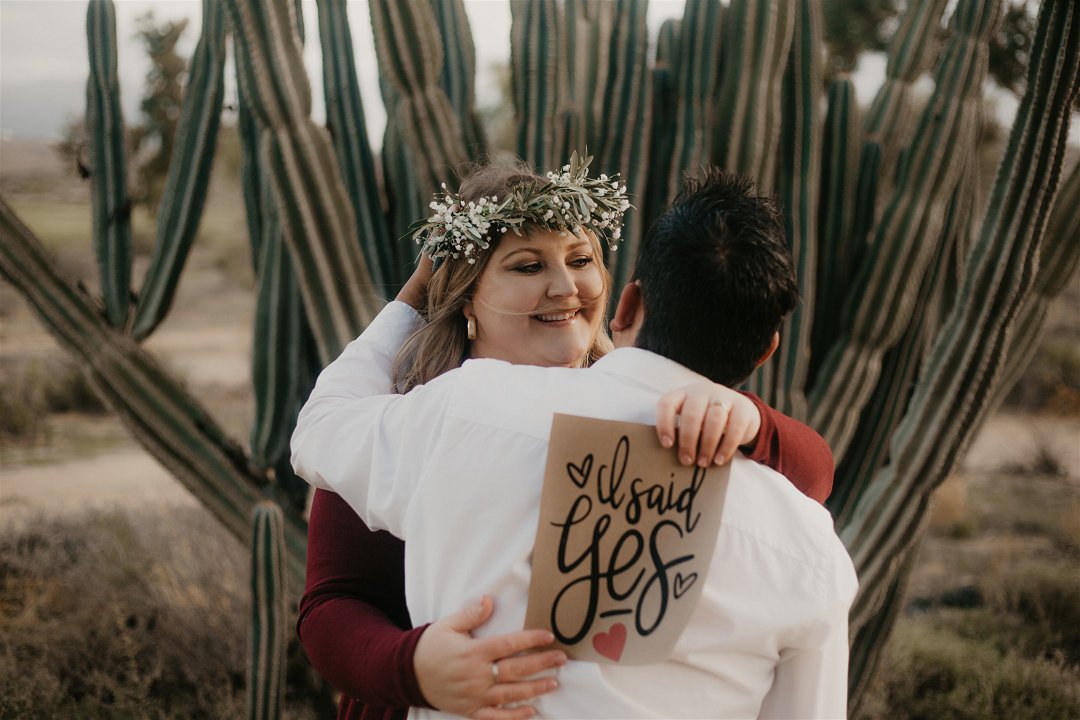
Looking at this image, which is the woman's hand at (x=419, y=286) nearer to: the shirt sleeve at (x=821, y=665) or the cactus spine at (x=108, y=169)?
the shirt sleeve at (x=821, y=665)

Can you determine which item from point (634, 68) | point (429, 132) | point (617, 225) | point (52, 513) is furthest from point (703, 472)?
point (52, 513)

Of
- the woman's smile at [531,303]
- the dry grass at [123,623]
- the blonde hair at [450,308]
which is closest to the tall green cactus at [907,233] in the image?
the blonde hair at [450,308]

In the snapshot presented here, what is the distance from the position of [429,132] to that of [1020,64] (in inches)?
376

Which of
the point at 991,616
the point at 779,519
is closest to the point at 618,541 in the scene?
the point at 779,519

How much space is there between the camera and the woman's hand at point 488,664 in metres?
1.35

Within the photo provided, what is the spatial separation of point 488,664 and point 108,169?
363 cm

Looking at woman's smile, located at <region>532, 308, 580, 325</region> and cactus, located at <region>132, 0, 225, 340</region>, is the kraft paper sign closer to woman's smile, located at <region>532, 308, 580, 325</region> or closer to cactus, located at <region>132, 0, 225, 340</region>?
woman's smile, located at <region>532, 308, 580, 325</region>

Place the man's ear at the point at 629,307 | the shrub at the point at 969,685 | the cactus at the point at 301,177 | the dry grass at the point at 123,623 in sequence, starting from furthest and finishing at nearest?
the shrub at the point at 969,685 → the dry grass at the point at 123,623 → the cactus at the point at 301,177 → the man's ear at the point at 629,307

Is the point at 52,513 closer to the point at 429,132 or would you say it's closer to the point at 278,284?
the point at 278,284

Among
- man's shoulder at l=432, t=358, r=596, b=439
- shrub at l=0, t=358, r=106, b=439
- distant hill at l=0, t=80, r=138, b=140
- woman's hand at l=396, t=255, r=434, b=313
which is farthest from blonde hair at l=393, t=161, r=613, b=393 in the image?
shrub at l=0, t=358, r=106, b=439

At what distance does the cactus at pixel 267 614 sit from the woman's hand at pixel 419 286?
204cm

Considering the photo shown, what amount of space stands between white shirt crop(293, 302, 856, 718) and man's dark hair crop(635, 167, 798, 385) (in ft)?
0.16

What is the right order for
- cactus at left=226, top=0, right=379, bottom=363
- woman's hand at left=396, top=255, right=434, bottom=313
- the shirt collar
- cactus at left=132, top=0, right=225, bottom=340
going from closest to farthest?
the shirt collar < woman's hand at left=396, top=255, right=434, bottom=313 < cactus at left=226, top=0, right=379, bottom=363 < cactus at left=132, top=0, right=225, bottom=340

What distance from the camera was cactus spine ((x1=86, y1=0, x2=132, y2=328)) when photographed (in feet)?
13.8
